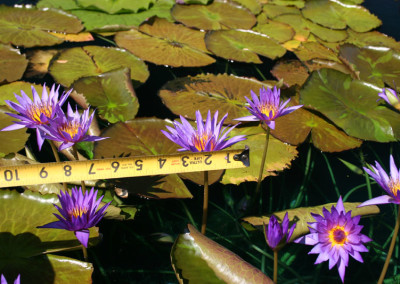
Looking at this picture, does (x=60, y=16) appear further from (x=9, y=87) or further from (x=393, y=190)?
(x=393, y=190)

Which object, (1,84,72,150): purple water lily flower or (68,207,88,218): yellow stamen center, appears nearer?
(68,207,88,218): yellow stamen center

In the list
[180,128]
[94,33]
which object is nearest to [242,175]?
[180,128]

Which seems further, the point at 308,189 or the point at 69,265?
the point at 308,189

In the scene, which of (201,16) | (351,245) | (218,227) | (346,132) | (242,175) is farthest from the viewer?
(201,16)

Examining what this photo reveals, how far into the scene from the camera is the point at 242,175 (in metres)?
2.03

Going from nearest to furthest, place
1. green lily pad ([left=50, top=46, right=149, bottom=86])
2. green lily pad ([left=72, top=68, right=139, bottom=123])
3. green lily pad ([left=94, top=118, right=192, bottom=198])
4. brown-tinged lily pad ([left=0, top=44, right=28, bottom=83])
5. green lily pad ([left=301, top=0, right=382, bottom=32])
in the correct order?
green lily pad ([left=94, top=118, right=192, bottom=198]), green lily pad ([left=72, top=68, right=139, bottom=123]), brown-tinged lily pad ([left=0, top=44, right=28, bottom=83]), green lily pad ([left=50, top=46, right=149, bottom=86]), green lily pad ([left=301, top=0, right=382, bottom=32])

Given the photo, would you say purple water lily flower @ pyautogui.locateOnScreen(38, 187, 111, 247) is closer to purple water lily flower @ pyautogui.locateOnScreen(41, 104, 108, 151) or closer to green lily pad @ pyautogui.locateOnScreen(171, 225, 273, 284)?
purple water lily flower @ pyautogui.locateOnScreen(41, 104, 108, 151)

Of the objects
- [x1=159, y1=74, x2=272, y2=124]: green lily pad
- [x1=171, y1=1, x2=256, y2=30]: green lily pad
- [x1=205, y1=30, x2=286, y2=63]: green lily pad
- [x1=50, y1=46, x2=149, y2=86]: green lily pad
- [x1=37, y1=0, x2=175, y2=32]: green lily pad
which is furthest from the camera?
[x1=171, y1=1, x2=256, y2=30]: green lily pad

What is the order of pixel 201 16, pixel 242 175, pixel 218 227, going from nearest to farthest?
pixel 218 227, pixel 242 175, pixel 201 16

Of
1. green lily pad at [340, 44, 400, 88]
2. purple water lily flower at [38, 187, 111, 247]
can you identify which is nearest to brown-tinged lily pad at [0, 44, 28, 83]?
A: purple water lily flower at [38, 187, 111, 247]

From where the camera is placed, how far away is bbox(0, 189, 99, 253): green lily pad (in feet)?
4.90

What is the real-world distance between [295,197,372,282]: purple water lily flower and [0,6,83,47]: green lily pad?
2.54m

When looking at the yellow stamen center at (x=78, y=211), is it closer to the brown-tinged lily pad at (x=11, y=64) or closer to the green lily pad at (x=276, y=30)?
the brown-tinged lily pad at (x=11, y=64)

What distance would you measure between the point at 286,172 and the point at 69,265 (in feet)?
4.46
